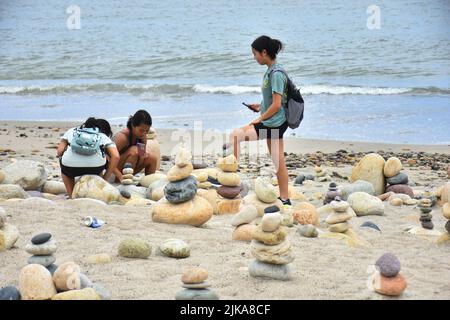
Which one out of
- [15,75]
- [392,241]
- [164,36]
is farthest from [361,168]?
[164,36]

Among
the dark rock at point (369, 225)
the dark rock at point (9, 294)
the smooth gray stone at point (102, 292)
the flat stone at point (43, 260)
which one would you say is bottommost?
the dark rock at point (369, 225)

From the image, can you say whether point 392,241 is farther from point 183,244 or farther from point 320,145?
point 320,145

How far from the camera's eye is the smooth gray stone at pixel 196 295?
3.81 meters

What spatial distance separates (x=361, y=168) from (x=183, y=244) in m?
3.82

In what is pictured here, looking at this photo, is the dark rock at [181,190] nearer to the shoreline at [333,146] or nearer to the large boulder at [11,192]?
the large boulder at [11,192]

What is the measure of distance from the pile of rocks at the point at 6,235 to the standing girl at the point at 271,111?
2847mm

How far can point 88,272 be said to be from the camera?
4594 mm

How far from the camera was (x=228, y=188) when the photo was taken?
7086 millimetres

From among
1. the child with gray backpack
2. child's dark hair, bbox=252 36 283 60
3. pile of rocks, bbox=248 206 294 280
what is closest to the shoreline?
the child with gray backpack

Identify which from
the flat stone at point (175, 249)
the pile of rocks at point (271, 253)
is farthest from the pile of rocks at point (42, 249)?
the pile of rocks at point (271, 253)

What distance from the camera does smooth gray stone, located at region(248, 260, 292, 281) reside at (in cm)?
444

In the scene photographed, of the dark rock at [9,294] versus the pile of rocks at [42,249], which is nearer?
the dark rock at [9,294]

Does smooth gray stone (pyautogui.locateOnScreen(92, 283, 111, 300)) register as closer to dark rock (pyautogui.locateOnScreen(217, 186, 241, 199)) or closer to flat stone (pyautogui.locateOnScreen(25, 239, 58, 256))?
flat stone (pyautogui.locateOnScreen(25, 239, 58, 256))

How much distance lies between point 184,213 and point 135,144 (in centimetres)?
262
